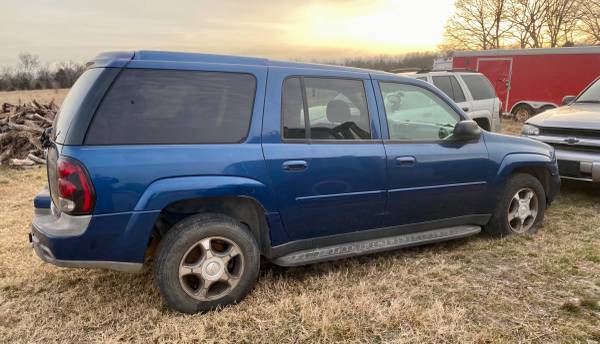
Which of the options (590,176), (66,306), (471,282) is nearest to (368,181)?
(471,282)

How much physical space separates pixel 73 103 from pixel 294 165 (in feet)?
5.05

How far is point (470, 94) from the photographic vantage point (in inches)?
366

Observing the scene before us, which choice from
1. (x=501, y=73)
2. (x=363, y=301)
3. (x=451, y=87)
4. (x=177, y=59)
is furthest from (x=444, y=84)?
(x=501, y=73)

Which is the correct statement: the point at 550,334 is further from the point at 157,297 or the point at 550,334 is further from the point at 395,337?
the point at 157,297

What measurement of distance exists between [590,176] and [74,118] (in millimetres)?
5824

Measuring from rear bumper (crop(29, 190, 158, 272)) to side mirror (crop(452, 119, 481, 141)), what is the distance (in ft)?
8.82

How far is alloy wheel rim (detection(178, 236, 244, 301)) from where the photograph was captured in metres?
3.12

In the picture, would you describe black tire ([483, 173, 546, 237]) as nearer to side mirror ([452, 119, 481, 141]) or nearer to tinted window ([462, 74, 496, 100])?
side mirror ([452, 119, 481, 141])

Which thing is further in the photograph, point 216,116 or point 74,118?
point 216,116

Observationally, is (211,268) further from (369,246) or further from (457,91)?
(457,91)

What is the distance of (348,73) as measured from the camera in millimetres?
3793

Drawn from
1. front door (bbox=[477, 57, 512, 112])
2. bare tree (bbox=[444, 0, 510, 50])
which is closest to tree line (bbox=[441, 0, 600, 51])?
bare tree (bbox=[444, 0, 510, 50])

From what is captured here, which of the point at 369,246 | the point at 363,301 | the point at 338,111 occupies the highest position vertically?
the point at 338,111

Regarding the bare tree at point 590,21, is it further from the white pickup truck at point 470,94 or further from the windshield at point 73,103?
the windshield at point 73,103
